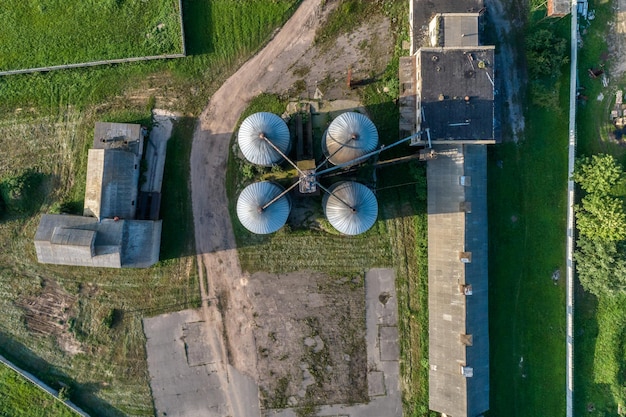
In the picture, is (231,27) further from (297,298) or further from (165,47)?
(297,298)

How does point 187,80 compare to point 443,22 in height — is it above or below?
below

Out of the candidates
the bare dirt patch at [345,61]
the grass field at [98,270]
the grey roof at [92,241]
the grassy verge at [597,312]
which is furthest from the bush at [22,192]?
the grassy verge at [597,312]

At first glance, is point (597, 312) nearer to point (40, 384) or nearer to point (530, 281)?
point (530, 281)

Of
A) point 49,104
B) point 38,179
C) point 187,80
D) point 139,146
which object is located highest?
point 187,80

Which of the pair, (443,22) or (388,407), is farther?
(388,407)

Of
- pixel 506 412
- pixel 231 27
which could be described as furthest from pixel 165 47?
pixel 506 412

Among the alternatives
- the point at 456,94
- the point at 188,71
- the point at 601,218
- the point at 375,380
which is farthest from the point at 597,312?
the point at 188,71
